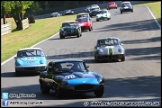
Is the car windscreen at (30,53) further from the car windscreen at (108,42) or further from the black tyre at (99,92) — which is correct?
the black tyre at (99,92)

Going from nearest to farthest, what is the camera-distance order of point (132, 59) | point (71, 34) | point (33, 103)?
point (33, 103)
point (132, 59)
point (71, 34)

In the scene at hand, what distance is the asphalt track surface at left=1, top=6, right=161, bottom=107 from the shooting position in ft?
52.2

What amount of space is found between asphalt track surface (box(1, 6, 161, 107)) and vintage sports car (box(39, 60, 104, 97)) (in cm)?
28

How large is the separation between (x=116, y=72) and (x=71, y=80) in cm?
821

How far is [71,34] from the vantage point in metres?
45.6

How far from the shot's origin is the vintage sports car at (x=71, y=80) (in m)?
15.5

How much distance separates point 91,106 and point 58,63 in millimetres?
3865

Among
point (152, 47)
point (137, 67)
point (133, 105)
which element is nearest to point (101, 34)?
point (152, 47)

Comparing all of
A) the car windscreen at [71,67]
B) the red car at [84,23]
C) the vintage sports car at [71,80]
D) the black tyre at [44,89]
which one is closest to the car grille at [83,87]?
the vintage sports car at [71,80]

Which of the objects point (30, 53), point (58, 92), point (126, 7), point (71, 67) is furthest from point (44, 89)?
point (126, 7)

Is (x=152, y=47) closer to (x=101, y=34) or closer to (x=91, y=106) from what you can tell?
(x=101, y=34)

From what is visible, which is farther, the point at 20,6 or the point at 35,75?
the point at 20,6

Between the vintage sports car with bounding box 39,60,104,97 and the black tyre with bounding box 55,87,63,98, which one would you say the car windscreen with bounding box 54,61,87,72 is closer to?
the vintage sports car with bounding box 39,60,104,97

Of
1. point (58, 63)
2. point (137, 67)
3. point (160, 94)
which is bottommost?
point (137, 67)
